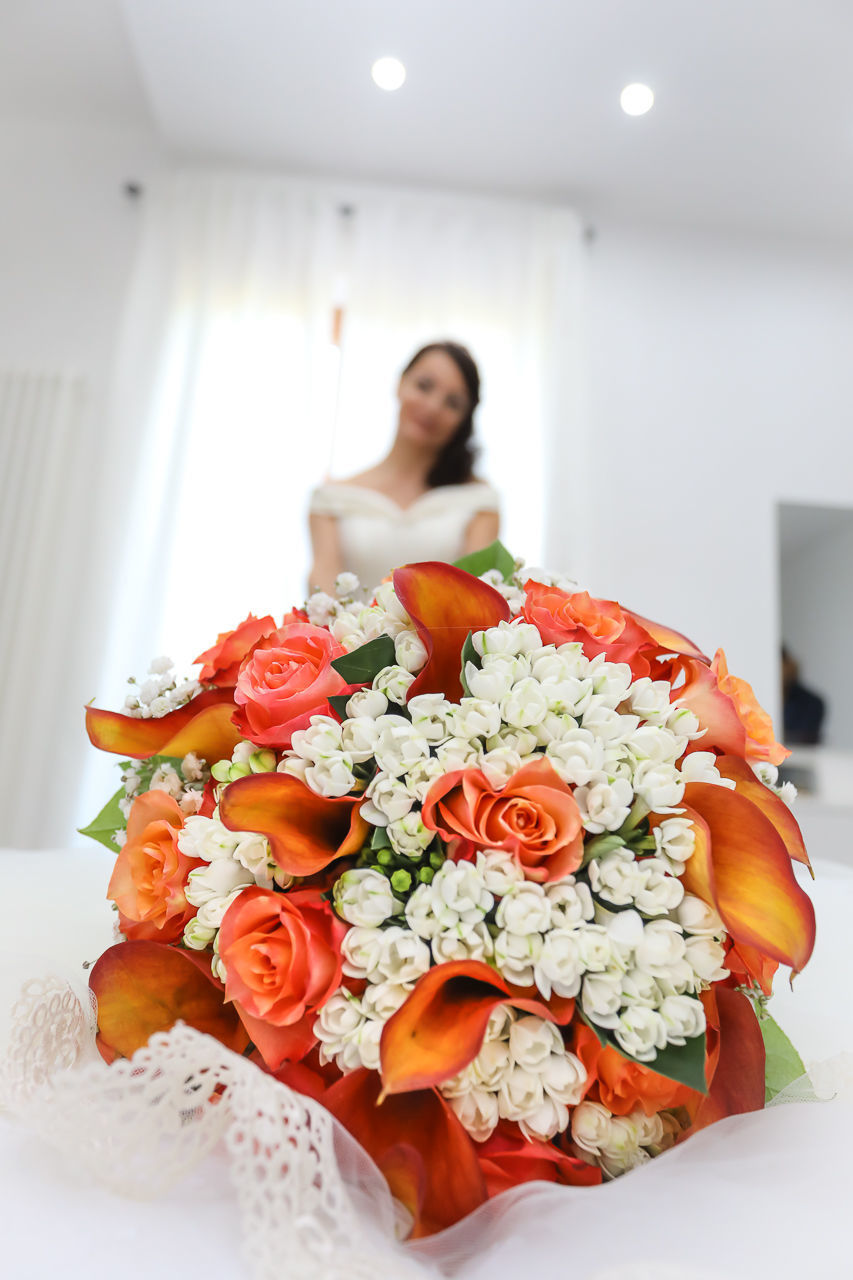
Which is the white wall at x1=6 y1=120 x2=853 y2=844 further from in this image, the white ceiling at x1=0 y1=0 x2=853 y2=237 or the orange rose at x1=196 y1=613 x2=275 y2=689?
the orange rose at x1=196 y1=613 x2=275 y2=689

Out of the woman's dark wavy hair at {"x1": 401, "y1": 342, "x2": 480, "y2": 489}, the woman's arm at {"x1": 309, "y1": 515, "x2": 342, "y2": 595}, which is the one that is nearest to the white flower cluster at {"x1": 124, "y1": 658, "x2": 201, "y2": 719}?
the woman's arm at {"x1": 309, "y1": 515, "x2": 342, "y2": 595}

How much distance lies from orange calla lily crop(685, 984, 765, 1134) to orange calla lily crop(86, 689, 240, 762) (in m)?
0.28

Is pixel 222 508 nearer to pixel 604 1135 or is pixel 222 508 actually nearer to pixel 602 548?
pixel 602 548

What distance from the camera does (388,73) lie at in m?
2.63

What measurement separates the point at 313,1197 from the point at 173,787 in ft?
0.80

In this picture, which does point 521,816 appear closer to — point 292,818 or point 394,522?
point 292,818

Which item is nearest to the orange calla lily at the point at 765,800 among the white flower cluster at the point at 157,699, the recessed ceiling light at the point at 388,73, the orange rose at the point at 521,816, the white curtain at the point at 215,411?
the orange rose at the point at 521,816

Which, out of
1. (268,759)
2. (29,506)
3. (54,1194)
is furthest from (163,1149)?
(29,506)

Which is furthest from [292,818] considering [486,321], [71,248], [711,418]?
[71,248]

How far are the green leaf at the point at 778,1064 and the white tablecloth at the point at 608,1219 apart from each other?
3 cm

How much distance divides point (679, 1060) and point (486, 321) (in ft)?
10.2

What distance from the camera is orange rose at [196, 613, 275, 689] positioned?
49cm

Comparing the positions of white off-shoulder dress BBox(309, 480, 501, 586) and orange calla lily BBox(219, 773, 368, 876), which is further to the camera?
white off-shoulder dress BBox(309, 480, 501, 586)

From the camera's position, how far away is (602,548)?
10.2ft
